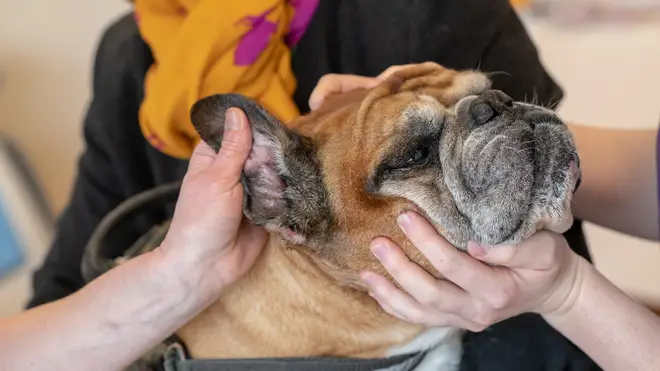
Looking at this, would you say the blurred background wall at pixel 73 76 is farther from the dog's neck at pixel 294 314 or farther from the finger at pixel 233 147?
the finger at pixel 233 147

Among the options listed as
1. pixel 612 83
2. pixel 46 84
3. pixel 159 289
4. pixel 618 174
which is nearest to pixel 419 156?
pixel 159 289

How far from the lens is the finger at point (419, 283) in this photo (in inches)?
32.4

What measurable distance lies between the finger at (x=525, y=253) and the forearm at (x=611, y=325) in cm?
8

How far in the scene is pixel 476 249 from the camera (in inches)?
32.6

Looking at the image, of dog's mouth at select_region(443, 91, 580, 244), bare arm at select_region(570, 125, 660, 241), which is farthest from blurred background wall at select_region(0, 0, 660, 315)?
dog's mouth at select_region(443, 91, 580, 244)

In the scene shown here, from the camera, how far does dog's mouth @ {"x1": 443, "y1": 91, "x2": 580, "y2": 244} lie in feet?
2.64

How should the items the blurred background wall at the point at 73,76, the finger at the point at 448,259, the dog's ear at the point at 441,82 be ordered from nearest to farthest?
the finger at the point at 448,259 < the dog's ear at the point at 441,82 < the blurred background wall at the point at 73,76

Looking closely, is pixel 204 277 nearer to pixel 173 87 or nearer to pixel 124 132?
pixel 173 87

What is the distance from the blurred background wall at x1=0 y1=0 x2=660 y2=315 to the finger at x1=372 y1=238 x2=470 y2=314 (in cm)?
129

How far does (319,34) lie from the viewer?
115cm

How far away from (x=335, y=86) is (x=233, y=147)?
23 cm

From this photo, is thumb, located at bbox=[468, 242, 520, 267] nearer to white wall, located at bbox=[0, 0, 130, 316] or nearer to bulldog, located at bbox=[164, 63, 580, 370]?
bulldog, located at bbox=[164, 63, 580, 370]

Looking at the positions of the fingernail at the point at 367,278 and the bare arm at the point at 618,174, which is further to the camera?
the bare arm at the point at 618,174

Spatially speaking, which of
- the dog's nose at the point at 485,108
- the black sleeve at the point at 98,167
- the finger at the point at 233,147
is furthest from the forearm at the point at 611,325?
the black sleeve at the point at 98,167
